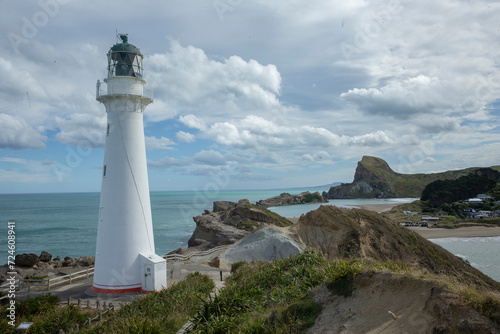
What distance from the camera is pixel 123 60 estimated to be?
16203 millimetres

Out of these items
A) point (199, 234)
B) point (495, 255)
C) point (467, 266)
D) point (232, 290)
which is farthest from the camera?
point (199, 234)

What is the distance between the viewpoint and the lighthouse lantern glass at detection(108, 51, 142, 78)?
52.9 feet

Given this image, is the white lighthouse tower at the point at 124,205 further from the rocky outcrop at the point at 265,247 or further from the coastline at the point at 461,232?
the coastline at the point at 461,232

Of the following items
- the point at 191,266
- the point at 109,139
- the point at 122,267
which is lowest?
the point at 191,266

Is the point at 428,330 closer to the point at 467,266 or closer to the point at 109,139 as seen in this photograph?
the point at 109,139

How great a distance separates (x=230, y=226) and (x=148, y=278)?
29.1 m

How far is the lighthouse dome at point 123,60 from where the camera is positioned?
16125 millimetres

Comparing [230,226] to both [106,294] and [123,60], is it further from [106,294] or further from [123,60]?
[123,60]

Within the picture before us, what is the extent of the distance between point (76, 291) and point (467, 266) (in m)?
21.6

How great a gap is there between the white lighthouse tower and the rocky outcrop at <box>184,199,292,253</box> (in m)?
22.7

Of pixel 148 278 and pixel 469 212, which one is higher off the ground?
pixel 148 278

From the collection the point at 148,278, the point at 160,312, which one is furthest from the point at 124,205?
the point at 160,312

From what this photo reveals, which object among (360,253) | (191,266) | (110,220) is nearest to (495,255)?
(360,253)

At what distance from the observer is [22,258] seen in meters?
30.3
